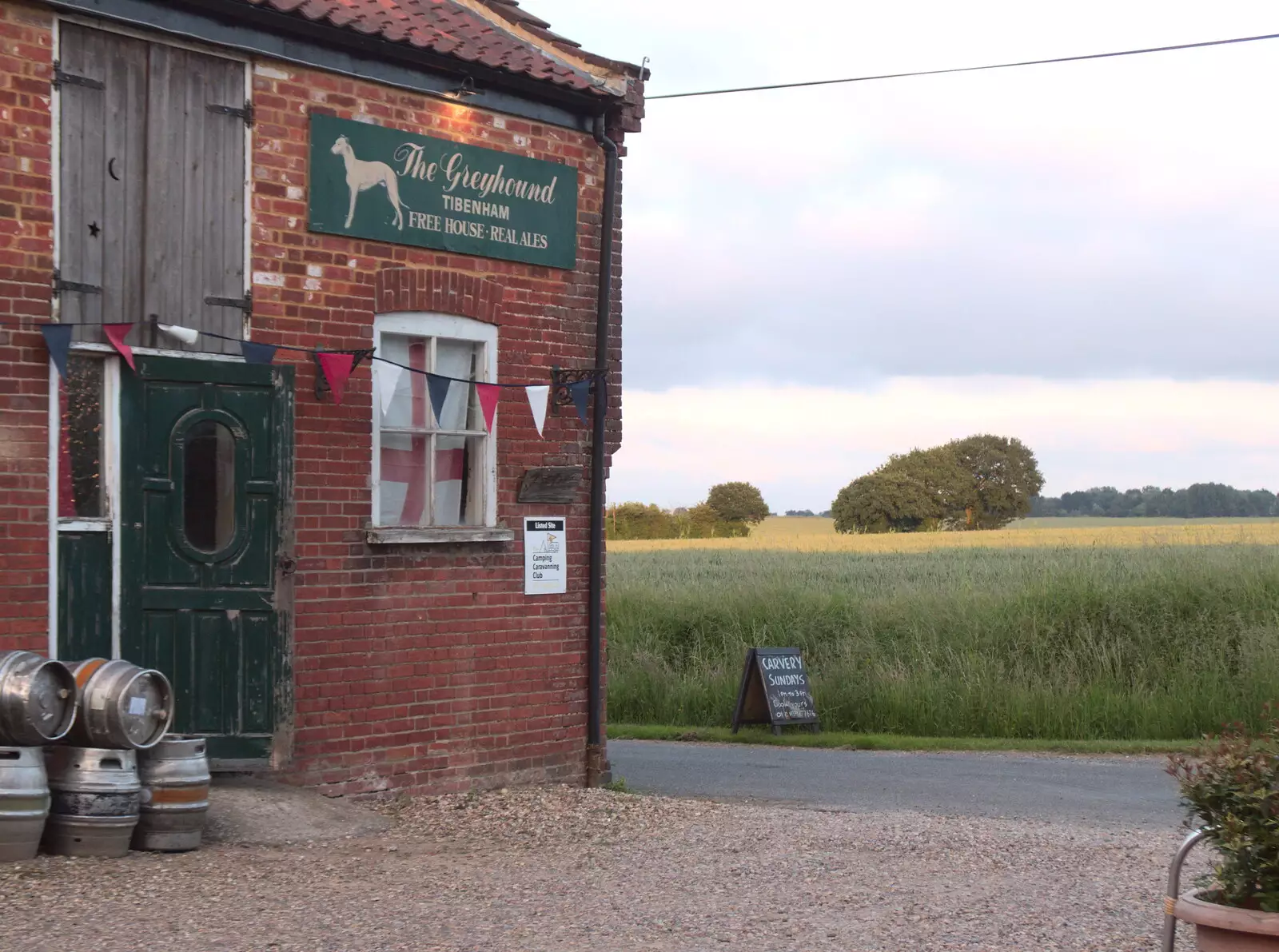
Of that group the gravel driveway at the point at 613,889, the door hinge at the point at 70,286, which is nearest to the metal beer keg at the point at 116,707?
the gravel driveway at the point at 613,889

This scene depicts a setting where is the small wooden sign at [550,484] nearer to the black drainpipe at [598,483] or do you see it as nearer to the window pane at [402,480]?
the black drainpipe at [598,483]

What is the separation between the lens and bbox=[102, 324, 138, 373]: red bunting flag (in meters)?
8.22

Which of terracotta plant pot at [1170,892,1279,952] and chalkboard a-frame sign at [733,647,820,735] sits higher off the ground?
terracotta plant pot at [1170,892,1279,952]

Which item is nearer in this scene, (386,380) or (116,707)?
(116,707)

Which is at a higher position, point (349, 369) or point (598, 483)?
point (349, 369)

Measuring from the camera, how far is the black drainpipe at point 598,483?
11.0 metres

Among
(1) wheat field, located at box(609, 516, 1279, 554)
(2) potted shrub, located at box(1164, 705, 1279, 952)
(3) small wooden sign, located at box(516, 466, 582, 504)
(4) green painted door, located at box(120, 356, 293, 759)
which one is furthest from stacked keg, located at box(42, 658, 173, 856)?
(1) wheat field, located at box(609, 516, 1279, 554)

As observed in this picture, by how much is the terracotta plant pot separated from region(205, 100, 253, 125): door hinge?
6867 millimetres

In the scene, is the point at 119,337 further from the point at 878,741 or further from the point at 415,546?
the point at 878,741

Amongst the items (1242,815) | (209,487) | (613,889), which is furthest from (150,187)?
(1242,815)

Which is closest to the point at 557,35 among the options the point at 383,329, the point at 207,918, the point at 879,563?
the point at 383,329

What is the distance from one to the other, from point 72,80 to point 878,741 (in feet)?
36.1

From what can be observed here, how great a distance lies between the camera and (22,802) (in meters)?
6.98

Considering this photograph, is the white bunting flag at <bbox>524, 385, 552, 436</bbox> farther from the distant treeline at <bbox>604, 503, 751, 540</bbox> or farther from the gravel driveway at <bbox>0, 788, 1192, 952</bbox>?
the distant treeline at <bbox>604, 503, 751, 540</bbox>
